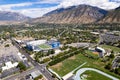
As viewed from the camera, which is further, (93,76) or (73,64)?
(73,64)

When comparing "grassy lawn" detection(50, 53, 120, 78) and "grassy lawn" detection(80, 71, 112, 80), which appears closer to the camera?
"grassy lawn" detection(80, 71, 112, 80)

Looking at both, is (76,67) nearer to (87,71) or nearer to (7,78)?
(87,71)

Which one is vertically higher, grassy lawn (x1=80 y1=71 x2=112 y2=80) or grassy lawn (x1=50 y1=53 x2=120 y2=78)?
grassy lawn (x1=50 y1=53 x2=120 y2=78)

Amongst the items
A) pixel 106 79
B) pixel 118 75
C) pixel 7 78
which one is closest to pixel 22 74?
pixel 7 78

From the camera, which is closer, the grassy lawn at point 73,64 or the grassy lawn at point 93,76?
the grassy lawn at point 93,76

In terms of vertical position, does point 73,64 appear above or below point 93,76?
Answer: above

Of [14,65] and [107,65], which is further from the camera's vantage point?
[14,65]

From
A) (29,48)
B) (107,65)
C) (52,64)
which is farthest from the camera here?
(29,48)

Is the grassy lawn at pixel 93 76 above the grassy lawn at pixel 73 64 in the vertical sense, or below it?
below
